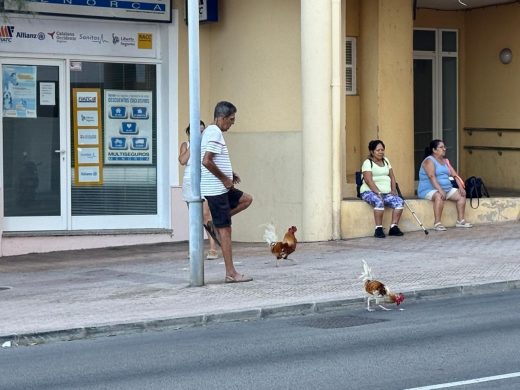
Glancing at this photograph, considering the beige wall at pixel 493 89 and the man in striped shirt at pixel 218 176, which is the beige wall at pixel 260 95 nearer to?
the man in striped shirt at pixel 218 176

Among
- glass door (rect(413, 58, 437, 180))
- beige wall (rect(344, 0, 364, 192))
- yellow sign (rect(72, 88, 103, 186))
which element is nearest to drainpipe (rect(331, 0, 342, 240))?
beige wall (rect(344, 0, 364, 192))

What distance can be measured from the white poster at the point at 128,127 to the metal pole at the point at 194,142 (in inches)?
237

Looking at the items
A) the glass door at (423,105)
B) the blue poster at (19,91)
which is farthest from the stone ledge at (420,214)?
the blue poster at (19,91)

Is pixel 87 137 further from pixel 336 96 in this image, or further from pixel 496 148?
pixel 496 148

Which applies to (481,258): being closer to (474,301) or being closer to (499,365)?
(474,301)

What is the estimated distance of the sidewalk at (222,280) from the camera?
1148cm

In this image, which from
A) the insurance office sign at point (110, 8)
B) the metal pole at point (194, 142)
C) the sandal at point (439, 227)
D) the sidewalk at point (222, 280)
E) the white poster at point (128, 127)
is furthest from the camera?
the white poster at point (128, 127)

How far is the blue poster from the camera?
17953 millimetres

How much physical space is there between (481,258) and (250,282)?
3442 mm

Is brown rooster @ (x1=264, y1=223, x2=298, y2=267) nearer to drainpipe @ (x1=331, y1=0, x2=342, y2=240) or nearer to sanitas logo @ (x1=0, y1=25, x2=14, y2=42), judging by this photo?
drainpipe @ (x1=331, y1=0, x2=342, y2=240)

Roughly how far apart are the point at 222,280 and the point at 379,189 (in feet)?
16.0

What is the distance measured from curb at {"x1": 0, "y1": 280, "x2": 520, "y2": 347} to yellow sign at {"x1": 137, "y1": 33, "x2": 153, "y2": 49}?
314 inches

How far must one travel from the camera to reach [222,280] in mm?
13734

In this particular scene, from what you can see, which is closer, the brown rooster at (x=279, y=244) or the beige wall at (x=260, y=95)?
the brown rooster at (x=279, y=244)
